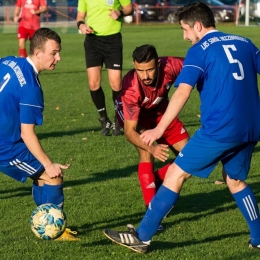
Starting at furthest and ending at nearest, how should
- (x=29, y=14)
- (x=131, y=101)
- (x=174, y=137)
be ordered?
1. (x=29, y=14)
2. (x=174, y=137)
3. (x=131, y=101)

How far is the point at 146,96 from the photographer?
6.70 m

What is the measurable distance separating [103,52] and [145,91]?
4604 mm

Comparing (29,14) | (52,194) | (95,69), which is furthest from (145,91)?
(29,14)

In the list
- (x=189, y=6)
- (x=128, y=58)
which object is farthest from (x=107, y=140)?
(x=128, y=58)

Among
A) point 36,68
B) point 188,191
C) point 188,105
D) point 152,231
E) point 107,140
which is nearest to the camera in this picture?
point 152,231

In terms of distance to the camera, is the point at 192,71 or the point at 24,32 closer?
the point at 192,71

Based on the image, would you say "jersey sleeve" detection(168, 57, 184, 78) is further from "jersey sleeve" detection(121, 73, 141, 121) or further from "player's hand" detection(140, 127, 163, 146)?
"player's hand" detection(140, 127, 163, 146)

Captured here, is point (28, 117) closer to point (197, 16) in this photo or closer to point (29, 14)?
point (197, 16)

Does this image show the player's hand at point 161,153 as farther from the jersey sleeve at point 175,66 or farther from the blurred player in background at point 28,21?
the blurred player in background at point 28,21

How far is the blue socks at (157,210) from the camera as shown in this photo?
5.56 meters

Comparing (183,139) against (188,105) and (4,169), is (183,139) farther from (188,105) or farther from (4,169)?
(188,105)

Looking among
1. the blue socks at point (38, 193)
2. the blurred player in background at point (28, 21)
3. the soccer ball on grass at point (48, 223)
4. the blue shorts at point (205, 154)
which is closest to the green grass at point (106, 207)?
the soccer ball on grass at point (48, 223)

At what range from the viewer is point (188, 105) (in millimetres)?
13648

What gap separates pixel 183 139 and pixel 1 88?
2.06m
